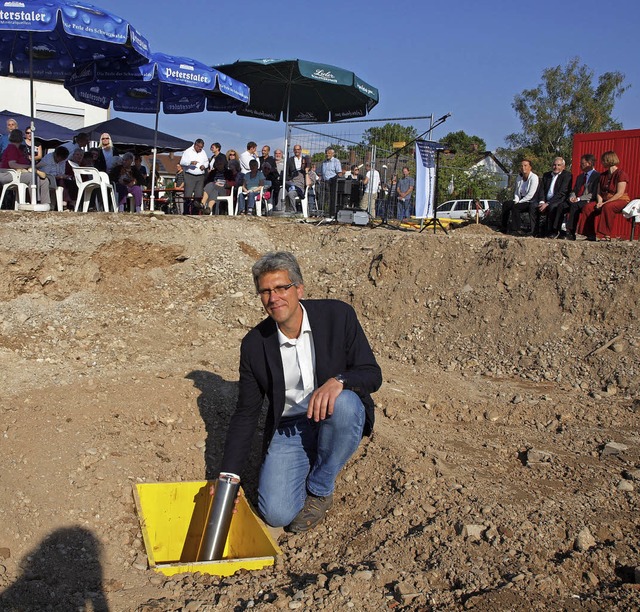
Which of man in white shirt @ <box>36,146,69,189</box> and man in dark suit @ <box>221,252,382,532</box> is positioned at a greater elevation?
man in white shirt @ <box>36,146,69,189</box>

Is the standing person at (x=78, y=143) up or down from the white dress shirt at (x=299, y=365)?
up

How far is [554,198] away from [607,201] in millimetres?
975

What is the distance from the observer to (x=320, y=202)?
42.6 feet

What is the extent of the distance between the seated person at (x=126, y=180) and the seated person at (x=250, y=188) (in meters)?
1.79

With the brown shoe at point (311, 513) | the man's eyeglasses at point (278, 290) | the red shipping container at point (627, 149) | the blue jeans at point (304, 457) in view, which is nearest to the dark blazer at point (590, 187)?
the red shipping container at point (627, 149)

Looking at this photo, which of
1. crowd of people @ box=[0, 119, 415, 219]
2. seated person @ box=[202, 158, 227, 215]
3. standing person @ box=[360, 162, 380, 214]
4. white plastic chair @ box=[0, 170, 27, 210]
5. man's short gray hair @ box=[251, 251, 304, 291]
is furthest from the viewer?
standing person @ box=[360, 162, 380, 214]

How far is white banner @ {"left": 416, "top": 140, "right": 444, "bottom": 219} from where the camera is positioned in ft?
32.2

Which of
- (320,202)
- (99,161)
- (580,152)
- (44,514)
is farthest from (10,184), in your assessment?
(580,152)

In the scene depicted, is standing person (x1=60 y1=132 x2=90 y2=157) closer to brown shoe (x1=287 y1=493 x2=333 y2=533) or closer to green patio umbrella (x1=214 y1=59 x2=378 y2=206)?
green patio umbrella (x1=214 y1=59 x2=378 y2=206)

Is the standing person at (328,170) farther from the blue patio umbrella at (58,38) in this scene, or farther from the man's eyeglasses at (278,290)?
the man's eyeglasses at (278,290)

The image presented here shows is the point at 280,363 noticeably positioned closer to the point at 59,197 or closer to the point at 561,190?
the point at 561,190

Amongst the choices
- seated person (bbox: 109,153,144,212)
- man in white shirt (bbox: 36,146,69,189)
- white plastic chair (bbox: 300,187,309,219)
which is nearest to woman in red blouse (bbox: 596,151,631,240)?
white plastic chair (bbox: 300,187,309,219)

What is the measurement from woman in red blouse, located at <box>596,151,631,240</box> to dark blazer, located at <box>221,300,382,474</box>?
6489mm

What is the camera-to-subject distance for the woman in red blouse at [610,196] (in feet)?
29.3
